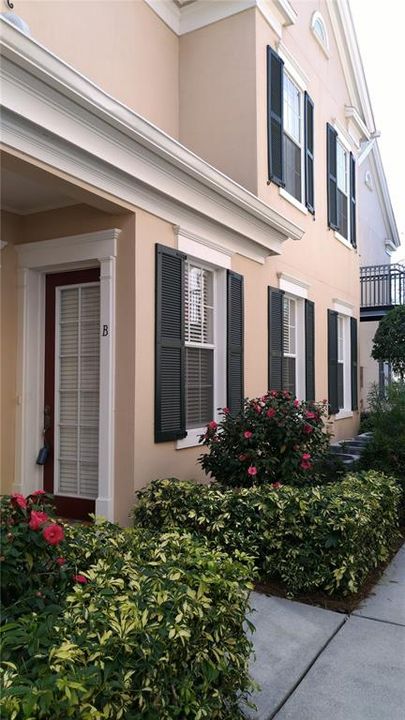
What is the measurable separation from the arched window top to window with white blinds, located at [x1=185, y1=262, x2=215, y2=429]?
558 cm

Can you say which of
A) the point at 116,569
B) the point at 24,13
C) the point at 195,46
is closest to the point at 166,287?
the point at 24,13

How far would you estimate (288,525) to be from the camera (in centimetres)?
432

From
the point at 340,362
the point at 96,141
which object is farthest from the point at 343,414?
the point at 96,141

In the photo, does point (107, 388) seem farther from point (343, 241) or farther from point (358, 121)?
point (358, 121)

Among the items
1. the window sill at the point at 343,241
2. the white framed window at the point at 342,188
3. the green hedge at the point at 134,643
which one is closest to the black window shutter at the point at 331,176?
the window sill at the point at 343,241

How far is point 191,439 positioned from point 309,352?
12.1 feet

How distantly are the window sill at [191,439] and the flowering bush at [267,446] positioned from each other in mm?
271

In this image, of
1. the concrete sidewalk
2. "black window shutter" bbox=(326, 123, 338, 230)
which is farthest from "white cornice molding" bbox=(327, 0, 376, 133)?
the concrete sidewalk

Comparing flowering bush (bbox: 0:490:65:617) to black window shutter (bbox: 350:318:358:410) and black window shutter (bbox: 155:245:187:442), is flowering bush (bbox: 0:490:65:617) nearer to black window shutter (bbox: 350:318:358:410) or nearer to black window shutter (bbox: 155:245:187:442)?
black window shutter (bbox: 155:245:187:442)

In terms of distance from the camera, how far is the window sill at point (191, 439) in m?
5.52

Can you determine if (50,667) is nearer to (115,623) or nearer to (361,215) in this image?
(115,623)

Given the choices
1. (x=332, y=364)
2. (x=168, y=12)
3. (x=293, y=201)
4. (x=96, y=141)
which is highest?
(x=168, y=12)

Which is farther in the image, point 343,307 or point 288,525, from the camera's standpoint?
point 343,307

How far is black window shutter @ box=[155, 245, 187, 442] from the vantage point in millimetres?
5180
